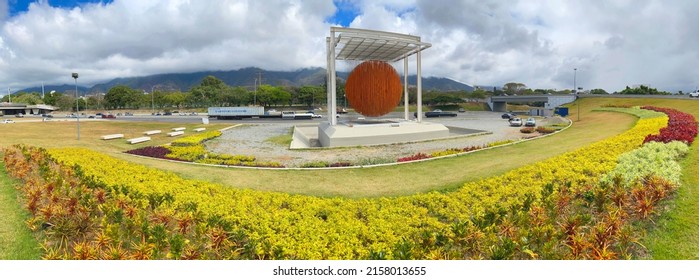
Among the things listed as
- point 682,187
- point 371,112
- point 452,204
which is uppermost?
point 371,112

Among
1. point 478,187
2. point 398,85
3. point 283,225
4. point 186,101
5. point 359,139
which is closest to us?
point 283,225

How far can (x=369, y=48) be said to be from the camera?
97.0 feet

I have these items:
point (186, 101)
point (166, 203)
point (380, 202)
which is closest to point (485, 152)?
point (380, 202)

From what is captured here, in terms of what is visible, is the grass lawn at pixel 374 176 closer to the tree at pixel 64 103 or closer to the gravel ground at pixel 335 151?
the gravel ground at pixel 335 151

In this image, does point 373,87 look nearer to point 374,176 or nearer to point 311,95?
point 374,176

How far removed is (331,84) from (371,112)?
4533 mm

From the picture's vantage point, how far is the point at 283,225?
7.86 metres

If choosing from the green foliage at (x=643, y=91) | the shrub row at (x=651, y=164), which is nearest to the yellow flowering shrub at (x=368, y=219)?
the shrub row at (x=651, y=164)

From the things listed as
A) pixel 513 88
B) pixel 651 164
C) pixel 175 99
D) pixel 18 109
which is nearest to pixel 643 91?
pixel 513 88

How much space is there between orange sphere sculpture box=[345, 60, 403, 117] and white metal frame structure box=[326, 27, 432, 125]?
131cm

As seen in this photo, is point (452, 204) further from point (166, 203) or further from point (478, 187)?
point (166, 203)

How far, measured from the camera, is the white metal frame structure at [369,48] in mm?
26812

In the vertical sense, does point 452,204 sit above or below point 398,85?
below

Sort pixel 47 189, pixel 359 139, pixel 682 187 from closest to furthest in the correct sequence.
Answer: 1. pixel 682 187
2. pixel 47 189
3. pixel 359 139
